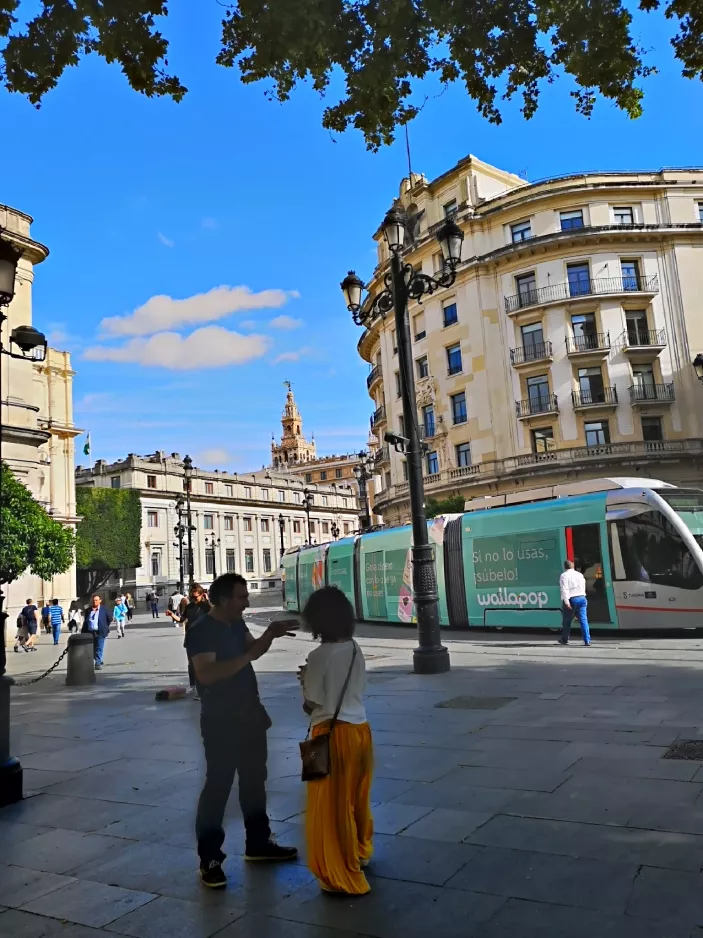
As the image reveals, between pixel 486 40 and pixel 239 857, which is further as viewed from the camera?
pixel 486 40

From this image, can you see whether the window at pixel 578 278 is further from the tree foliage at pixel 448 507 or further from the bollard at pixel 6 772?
A: the bollard at pixel 6 772

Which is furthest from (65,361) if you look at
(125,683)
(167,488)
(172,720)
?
(172,720)

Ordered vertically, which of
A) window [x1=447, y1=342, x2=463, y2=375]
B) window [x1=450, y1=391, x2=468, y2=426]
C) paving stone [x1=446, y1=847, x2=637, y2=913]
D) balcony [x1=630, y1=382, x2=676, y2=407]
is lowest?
paving stone [x1=446, y1=847, x2=637, y2=913]

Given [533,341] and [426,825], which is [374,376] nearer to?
[533,341]

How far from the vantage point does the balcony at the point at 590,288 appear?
3616cm

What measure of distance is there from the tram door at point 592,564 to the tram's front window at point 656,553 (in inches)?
22.0

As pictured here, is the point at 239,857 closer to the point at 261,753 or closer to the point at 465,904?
the point at 261,753

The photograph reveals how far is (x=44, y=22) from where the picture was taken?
497cm

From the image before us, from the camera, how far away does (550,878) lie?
12.2 feet

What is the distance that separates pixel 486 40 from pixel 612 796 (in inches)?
210

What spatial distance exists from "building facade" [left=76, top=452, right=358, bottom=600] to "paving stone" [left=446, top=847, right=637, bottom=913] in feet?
186

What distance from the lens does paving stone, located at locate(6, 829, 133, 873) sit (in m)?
4.37

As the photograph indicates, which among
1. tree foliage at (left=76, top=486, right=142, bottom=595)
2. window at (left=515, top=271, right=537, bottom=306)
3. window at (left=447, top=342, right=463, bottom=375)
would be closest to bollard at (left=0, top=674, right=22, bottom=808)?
window at (left=515, top=271, right=537, bottom=306)

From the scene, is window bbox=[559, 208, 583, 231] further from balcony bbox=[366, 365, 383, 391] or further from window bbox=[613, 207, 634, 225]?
balcony bbox=[366, 365, 383, 391]
